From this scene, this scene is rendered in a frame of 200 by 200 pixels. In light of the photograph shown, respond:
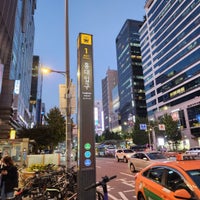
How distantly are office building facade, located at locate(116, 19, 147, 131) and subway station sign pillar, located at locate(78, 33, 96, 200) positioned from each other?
336 ft

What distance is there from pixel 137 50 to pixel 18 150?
10638 centimetres

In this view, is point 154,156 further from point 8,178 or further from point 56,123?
point 56,123

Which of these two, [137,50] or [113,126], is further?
[113,126]

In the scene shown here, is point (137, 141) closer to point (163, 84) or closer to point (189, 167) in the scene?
point (163, 84)

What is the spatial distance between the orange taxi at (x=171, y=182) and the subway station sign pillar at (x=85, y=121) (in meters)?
1.36

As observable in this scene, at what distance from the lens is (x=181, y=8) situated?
6506cm

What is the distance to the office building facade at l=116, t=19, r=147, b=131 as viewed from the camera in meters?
111

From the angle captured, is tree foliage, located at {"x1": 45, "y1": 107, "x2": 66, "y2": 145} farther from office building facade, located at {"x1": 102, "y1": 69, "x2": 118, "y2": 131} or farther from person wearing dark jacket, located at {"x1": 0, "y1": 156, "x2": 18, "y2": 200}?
office building facade, located at {"x1": 102, "y1": 69, "x2": 118, "y2": 131}

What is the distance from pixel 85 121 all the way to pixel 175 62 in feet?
216

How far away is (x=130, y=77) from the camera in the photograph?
379ft

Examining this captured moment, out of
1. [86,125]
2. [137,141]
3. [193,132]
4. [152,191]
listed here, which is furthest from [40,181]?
[137,141]

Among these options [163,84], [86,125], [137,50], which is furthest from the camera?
[137,50]

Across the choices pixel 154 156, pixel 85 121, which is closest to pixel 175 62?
pixel 154 156

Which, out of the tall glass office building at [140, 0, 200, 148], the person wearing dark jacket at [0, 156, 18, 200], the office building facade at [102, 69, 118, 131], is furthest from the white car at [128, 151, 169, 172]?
the office building facade at [102, 69, 118, 131]
